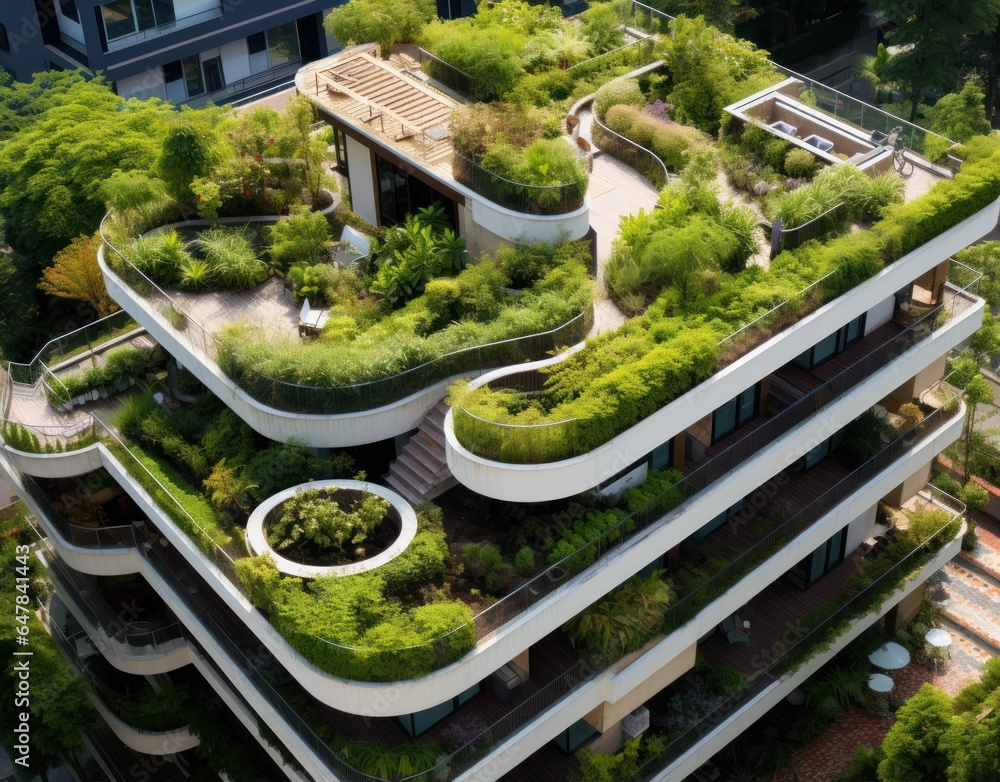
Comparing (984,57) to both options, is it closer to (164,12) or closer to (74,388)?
(164,12)

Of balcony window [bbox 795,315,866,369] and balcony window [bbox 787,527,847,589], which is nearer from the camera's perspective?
balcony window [bbox 795,315,866,369]

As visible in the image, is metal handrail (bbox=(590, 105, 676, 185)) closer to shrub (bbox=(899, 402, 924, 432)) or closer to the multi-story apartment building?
the multi-story apartment building

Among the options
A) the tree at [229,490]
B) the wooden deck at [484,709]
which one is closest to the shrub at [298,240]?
the tree at [229,490]

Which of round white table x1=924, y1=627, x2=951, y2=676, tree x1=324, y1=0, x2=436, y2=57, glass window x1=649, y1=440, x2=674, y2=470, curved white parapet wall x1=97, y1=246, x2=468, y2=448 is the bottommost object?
round white table x1=924, y1=627, x2=951, y2=676

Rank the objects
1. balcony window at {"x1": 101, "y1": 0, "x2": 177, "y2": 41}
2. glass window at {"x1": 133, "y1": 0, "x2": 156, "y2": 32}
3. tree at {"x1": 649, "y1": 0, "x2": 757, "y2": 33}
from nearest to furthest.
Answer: balcony window at {"x1": 101, "y1": 0, "x2": 177, "y2": 41} → glass window at {"x1": 133, "y1": 0, "x2": 156, "y2": 32} → tree at {"x1": 649, "y1": 0, "x2": 757, "y2": 33}

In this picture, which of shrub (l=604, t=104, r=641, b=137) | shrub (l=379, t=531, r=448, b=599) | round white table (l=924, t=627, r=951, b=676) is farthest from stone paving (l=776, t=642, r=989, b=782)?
shrub (l=604, t=104, r=641, b=137)

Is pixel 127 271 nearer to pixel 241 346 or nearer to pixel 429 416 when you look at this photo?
pixel 241 346
